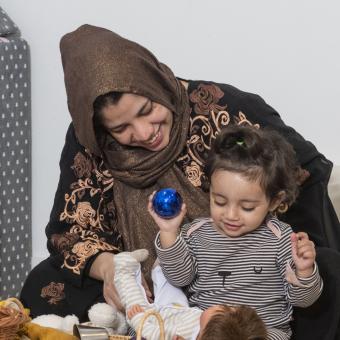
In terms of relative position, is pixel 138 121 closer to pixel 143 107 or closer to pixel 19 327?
pixel 143 107

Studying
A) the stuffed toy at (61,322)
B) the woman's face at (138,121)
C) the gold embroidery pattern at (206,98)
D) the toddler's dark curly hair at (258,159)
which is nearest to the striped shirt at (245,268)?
the toddler's dark curly hair at (258,159)

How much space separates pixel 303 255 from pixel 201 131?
60 centimetres

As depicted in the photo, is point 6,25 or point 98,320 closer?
point 98,320

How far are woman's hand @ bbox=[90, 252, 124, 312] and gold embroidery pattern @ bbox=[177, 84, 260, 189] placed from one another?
0.31m

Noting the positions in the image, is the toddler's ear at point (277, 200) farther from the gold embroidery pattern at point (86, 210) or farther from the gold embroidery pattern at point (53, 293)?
the gold embroidery pattern at point (53, 293)

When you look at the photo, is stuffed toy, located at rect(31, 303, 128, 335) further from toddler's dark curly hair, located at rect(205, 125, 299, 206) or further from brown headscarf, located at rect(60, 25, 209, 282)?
toddler's dark curly hair, located at rect(205, 125, 299, 206)

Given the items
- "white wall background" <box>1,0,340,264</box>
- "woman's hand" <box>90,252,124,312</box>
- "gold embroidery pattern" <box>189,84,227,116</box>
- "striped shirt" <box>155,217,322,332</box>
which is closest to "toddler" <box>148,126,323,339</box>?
"striped shirt" <box>155,217,322,332</box>

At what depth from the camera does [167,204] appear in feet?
7.06

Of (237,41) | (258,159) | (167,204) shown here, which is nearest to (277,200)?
(258,159)

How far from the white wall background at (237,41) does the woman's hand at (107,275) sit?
1.18 m

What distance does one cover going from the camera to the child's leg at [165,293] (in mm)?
2248

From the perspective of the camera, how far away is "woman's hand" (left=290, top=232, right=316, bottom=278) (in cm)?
206

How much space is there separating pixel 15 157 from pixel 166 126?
1.37 metres

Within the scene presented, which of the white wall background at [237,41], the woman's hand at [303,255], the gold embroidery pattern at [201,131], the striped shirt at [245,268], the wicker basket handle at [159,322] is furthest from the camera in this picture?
the white wall background at [237,41]
